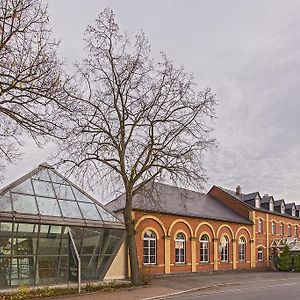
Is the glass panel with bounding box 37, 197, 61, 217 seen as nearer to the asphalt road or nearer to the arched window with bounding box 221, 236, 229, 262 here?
the asphalt road

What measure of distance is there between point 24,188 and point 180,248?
15.3 m

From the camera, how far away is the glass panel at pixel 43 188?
22000 millimetres

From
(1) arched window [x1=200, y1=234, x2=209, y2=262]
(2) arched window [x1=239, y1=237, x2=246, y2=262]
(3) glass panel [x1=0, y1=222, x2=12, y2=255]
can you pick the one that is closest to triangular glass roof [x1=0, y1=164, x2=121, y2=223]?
(3) glass panel [x1=0, y1=222, x2=12, y2=255]

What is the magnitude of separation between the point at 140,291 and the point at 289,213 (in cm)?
3610

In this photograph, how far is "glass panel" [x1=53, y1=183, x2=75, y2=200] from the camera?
23.0 metres

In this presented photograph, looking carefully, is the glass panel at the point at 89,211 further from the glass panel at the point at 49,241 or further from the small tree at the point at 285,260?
the small tree at the point at 285,260

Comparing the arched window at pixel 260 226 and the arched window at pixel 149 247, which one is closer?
the arched window at pixel 149 247

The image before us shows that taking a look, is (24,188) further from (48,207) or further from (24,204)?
(48,207)

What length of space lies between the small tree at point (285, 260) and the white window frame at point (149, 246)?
18.3m

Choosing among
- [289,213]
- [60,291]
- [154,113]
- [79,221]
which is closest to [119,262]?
[79,221]

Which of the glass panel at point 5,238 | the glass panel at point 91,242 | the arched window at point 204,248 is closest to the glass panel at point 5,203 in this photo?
the glass panel at point 5,238

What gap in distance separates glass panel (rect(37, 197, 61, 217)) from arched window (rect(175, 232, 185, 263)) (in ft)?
42.9

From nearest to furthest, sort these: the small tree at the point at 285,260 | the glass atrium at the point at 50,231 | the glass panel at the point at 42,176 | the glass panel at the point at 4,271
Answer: the glass panel at the point at 4,271 → the glass atrium at the point at 50,231 → the glass panel at the point at 42,176 → the small tree at the point at 285,260

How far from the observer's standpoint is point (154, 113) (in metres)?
→ 23.3
